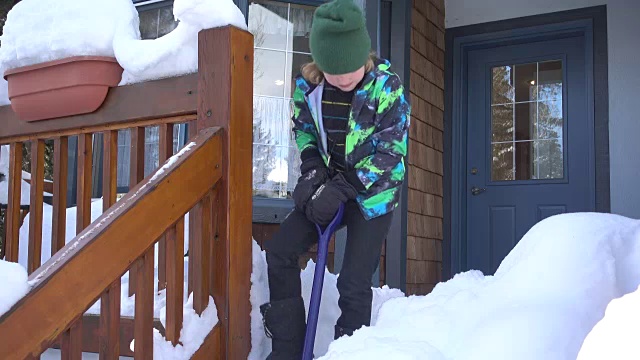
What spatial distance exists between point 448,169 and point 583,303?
4.09 m

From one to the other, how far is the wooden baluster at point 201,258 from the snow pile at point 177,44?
512 millimetres

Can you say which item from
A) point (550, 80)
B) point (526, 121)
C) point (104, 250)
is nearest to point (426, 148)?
point (526, 121)

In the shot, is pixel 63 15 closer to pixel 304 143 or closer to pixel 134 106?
pixel 134 106

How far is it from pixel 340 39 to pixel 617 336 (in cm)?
138

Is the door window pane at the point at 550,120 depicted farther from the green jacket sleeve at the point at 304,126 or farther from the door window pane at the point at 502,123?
the green jacket sleeve at the point at 304,126

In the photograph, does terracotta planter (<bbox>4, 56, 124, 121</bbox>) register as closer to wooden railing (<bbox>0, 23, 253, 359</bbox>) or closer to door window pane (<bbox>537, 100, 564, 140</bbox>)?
wooden railing (<bbox>0, 23, 253, 359</bbox>)

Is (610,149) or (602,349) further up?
(610,149)

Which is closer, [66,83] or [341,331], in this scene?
[341,331]

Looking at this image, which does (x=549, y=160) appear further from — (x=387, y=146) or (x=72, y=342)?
(x=72, y=342)

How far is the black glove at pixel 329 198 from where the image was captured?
2.08 m

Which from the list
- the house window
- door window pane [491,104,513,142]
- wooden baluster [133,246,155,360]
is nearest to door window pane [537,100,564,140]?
door window pane [491,104,513,142]

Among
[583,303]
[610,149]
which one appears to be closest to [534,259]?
[583,303]

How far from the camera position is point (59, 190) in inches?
101

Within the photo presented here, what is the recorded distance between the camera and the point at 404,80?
4723 millimetres
